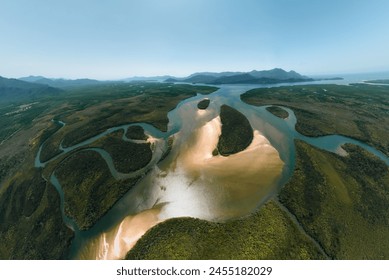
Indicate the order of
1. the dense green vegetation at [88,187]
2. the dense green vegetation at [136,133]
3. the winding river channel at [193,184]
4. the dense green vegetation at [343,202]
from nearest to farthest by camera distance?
the dense green vegetation at [343,202]
the winding river channel at [193,184]
the dense green vegetation at [88,187]
the dense green vegetation at [136,133]

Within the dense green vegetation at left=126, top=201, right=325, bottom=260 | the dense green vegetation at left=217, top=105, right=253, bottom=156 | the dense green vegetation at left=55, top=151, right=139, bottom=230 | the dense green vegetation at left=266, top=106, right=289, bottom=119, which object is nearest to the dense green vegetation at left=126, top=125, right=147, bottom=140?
the dense green vegetation at left=55, top=151, right=139, bottom=230

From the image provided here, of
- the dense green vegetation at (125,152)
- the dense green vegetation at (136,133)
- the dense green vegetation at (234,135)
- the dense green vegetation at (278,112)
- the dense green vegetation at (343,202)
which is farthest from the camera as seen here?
the dense green vegetation at (278,112)

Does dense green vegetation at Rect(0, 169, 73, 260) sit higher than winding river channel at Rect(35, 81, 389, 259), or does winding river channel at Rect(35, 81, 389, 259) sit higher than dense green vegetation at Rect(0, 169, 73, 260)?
winding river channel at Rect(35, 81, 389, 259)

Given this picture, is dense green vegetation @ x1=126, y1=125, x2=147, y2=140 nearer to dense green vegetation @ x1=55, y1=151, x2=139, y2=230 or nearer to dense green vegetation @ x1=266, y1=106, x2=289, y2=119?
dense green vegetation @ x1=55, y1=151, x2=139, y2=230

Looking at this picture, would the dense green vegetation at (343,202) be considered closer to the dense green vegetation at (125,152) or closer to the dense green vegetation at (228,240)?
the dense green vegetation at (228,240)

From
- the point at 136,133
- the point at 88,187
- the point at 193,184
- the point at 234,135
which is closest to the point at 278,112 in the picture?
the point at 234,135

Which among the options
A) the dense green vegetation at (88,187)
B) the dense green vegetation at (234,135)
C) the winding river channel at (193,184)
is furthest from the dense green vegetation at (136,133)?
the dense green vegetation at (234,135)

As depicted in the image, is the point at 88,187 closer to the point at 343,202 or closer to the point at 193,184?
the point at 193,184
